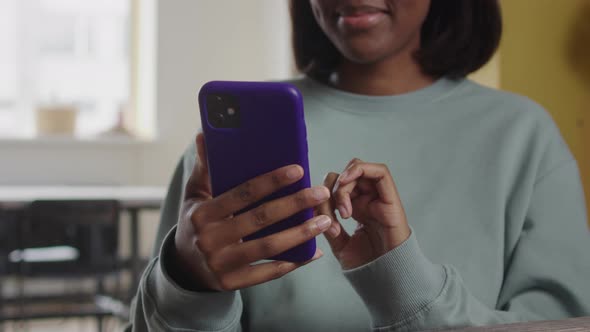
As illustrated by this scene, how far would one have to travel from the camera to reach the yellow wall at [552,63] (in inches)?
107

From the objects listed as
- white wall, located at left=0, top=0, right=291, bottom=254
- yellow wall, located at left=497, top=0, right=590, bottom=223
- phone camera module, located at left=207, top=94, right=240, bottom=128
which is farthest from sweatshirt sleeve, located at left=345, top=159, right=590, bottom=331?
white wall, located at left=0, top=0, right=291, bottom=254

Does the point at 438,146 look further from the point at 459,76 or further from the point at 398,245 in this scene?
the point at 398,245

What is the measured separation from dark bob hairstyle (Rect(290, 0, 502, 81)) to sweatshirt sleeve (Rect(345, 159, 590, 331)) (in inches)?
10.2

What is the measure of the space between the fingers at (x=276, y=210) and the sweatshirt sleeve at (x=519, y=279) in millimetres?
133

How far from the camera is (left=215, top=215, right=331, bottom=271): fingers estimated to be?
0.75 metres

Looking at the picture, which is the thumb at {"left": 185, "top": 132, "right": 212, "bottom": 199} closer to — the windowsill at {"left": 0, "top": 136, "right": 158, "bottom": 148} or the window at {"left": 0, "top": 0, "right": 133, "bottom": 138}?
the windowsill at {"left": 0, "top": 136, "right": 158, "bottom": 148}

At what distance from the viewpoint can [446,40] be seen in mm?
1242

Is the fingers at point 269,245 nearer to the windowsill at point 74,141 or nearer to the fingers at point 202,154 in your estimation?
the fingers at point 202,154

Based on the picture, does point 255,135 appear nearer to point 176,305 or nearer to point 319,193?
point 319,193

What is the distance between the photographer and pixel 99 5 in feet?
18.3

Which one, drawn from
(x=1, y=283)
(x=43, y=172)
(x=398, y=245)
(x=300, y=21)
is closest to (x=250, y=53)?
(x=43, y=172)

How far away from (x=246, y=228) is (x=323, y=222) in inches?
3.0

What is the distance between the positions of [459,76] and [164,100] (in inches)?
171

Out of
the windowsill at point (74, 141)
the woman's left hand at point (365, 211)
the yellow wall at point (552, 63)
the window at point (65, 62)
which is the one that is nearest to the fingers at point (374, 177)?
the woman's left hand at point (365, 211)
